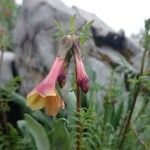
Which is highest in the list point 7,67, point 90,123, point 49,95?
point 49,95

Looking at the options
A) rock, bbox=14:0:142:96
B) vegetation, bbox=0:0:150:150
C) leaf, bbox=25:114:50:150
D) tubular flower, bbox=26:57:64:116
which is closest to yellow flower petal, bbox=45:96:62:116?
tubular flower, bbox=26:57:64:116

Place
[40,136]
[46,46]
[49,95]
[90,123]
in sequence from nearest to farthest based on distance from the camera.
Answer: [49,95]
[90,123]
[40,136]
[46,46]

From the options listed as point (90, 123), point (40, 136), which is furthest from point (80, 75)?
point (40, 136)

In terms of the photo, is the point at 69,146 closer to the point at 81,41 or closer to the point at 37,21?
the point at 81,41

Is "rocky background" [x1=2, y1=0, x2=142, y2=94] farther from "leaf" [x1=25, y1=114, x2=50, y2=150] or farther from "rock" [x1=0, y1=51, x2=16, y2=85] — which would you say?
"leaf" [x1=25, y1=114, x2=50, y2=150]

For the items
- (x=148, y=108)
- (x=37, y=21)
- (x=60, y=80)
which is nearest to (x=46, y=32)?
(x=37, y=21)

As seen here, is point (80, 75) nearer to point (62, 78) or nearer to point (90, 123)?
point (62, 78)

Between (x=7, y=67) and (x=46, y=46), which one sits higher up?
(x=46, y=46)
